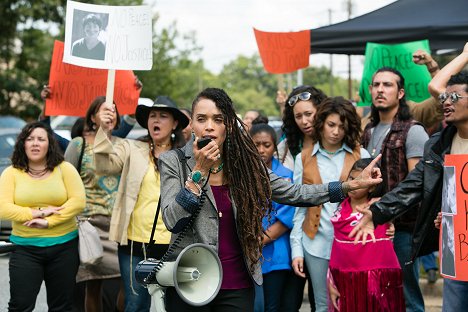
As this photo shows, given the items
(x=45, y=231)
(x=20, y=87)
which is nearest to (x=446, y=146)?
(x=45, y=231)

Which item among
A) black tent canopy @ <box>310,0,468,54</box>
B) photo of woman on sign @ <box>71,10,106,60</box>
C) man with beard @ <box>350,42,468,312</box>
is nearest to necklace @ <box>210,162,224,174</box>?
man with beard @ <box>350,42,468,312</box>

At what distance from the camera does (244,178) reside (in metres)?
4.59

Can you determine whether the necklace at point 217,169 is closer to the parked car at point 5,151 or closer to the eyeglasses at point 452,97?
the eyeglasses at point 452,97

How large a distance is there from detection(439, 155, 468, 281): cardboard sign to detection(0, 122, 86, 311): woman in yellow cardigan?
9.84 feet

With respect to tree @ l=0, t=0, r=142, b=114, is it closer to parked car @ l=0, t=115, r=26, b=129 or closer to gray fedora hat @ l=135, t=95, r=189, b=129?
parked car @ l=0, t=115, r=26, b=129

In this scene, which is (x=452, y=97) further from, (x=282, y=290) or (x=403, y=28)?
(x=403, y=28)

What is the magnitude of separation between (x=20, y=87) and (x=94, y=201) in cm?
1798

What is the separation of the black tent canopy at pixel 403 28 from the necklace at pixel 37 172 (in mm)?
3055

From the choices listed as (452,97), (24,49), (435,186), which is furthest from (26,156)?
(24,49)

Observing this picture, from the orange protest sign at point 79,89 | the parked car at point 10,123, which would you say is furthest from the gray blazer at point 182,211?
the parked car at point 10,123

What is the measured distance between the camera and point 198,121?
452 centimetres

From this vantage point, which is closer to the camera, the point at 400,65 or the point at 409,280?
the point at 409,280

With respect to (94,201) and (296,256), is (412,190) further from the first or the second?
(94,201)

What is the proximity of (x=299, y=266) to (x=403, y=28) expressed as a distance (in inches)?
107
